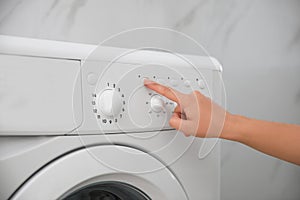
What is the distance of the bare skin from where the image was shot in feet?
1.99

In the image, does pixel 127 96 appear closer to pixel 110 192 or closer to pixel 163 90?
pixel 163 90

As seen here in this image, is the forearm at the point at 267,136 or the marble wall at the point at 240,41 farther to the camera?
the marble wall at the point at 240,41

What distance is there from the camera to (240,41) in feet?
4.39

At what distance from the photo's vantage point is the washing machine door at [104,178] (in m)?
0.49

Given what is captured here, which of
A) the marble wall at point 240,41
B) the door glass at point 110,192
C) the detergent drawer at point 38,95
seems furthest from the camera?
the marble wall at point 240,41

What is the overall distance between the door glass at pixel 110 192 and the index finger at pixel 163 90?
19 cm

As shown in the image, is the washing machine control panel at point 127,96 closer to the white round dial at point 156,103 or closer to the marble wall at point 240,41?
the white round dial at point 156,103

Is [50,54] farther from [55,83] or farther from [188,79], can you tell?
[188,79]

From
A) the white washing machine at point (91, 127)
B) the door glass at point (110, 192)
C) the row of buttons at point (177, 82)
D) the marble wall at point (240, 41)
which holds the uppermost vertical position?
the marble wall at point (240, 41)

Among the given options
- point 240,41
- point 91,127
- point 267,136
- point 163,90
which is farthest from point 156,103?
point 240,41

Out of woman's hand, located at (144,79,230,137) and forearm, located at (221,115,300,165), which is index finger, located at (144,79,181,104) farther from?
forearm, located at (221,115,300,165)

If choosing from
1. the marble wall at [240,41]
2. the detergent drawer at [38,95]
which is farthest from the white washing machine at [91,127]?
the marble wall at [240,41]

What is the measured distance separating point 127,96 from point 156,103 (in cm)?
6

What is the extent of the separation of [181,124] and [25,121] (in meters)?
0.28
